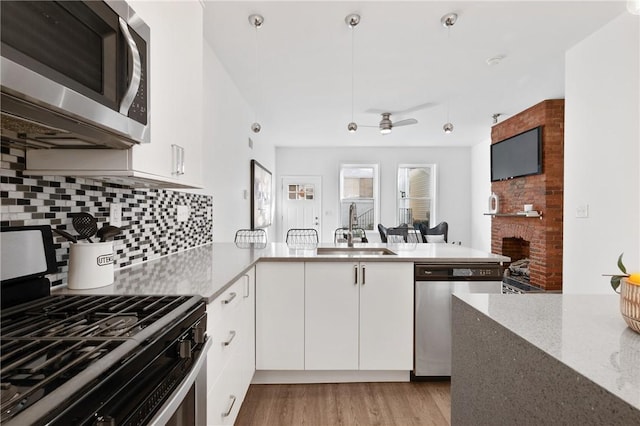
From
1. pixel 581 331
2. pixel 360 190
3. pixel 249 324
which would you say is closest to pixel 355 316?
pixel 249 324

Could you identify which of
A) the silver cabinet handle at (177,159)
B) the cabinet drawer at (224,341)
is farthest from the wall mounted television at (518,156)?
the silver cabinet handle at (177,159)

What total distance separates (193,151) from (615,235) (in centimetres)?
310

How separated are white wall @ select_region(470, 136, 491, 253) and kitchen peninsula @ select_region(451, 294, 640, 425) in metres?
6.50

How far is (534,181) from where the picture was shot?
4656mm

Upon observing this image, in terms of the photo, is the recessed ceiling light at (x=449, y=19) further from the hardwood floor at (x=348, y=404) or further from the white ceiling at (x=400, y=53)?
the hardwood floor at (x=348, y=404)

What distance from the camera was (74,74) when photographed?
2.80 feet

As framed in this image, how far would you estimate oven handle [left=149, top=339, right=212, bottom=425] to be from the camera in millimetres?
806

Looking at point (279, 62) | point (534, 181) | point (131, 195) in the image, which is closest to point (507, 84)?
point (534, 181)

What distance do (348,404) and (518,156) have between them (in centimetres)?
444

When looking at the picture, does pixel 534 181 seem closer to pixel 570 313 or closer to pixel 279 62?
pixel 279 62

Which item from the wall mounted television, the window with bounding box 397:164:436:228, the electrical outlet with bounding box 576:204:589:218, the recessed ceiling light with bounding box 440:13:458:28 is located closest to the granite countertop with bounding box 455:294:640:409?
the recessed ceiling light with bounding box 440:13:458:28

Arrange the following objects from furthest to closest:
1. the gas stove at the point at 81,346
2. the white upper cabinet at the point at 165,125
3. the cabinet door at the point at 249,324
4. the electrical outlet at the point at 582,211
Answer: the electrical outlet at the point at 582,211 → the cabinet door at the point at 249,324 → the white upper cabinet at the point at 165,125 → the gas stove at the point at 81,346

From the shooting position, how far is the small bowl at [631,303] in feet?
2.42

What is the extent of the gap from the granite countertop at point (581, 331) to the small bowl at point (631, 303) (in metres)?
0.03
